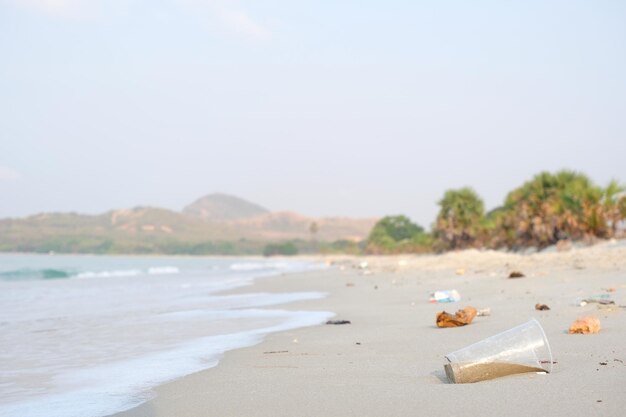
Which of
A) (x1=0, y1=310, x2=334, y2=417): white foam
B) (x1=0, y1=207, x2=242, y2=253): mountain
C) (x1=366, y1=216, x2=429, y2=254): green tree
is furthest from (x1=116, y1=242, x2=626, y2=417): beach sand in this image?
(x1=0, y1=207, x2=242, y2=253): mountain

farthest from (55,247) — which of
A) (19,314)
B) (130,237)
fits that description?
(19,314)

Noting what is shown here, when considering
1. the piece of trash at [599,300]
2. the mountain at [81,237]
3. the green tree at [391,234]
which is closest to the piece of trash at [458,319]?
the piece of trash at [599,300]

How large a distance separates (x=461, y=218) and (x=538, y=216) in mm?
13787

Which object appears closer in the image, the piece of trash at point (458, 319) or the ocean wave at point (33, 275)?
the piece of trash at point (458, 319)

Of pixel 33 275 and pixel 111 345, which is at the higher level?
pixel 33 275

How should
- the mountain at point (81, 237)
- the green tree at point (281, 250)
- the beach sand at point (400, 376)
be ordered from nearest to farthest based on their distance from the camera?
the beach sand at point (400, 376) < the mountain at point (81, 237) < the green tree at point (281, 250)

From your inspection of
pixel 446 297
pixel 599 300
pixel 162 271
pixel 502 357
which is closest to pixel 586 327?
pixel 502 357

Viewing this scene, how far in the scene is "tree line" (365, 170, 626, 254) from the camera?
106 ft

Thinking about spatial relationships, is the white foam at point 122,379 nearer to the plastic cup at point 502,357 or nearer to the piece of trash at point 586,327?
the plastic cup at point 502,357

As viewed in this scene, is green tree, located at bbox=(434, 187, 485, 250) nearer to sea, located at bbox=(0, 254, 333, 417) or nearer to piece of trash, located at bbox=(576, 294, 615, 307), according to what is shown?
sea, located at bbox=(0, 254, 333, 417)

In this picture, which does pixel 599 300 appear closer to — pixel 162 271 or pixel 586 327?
pixel 586 327

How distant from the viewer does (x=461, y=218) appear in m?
51.6

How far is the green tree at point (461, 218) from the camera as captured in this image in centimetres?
5116

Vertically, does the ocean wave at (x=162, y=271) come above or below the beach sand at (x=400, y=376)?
above
